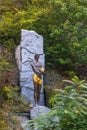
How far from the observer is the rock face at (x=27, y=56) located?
8.59 m

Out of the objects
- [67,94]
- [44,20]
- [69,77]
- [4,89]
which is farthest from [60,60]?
[67,94]

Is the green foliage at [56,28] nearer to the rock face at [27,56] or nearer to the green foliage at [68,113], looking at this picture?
the rock face at [27,56]

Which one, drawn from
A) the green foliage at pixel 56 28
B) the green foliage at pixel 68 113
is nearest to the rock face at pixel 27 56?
the green foliage at pixel 56 28

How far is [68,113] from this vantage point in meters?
4.09

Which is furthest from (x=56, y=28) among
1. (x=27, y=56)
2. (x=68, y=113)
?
(x=68, y=113)

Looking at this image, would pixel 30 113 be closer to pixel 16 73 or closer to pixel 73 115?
pixel 16 73

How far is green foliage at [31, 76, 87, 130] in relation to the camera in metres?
4.14

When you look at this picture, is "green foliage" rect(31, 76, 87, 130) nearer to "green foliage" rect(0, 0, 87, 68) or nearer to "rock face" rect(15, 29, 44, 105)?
"rock face" rect(15, 29, 44, 105)

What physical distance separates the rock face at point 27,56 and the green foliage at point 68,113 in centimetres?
408

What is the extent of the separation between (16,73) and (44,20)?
1910 millimetres

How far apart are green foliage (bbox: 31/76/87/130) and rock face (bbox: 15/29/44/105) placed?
161 inches

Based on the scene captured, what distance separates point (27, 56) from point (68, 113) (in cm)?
490

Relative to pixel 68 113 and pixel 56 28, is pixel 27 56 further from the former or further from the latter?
pixel 68 113

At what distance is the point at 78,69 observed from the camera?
996 centimetres
